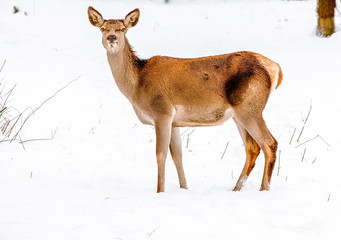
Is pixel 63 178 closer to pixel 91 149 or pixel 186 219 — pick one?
pixel 91 149

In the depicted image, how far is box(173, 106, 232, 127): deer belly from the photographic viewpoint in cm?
618

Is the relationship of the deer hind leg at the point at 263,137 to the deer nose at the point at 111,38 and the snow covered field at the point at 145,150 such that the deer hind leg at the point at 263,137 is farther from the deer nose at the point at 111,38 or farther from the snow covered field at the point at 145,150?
the deer nose at the point at 111,38

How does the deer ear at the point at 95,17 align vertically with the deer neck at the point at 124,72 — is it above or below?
above

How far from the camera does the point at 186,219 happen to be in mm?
5176

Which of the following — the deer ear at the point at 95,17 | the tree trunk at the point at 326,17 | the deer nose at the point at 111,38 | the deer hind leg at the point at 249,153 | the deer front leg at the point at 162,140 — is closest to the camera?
the deer nose at the point at 111,38

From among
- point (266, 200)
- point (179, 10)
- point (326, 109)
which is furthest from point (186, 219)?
point (179, 10)

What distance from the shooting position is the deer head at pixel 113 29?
610 cm

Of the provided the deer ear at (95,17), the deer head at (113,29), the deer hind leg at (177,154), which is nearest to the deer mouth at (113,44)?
the deer head at (113,29)

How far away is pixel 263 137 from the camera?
6.14 metres

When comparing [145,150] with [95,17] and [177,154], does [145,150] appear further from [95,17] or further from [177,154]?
[95,17]

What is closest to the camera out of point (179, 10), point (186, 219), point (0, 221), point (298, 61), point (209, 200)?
point (0, 221)

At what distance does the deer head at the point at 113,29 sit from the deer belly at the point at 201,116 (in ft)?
3.19

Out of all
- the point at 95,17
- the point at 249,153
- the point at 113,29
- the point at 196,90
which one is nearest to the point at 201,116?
the point at 196,90

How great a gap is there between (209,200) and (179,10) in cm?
1413
